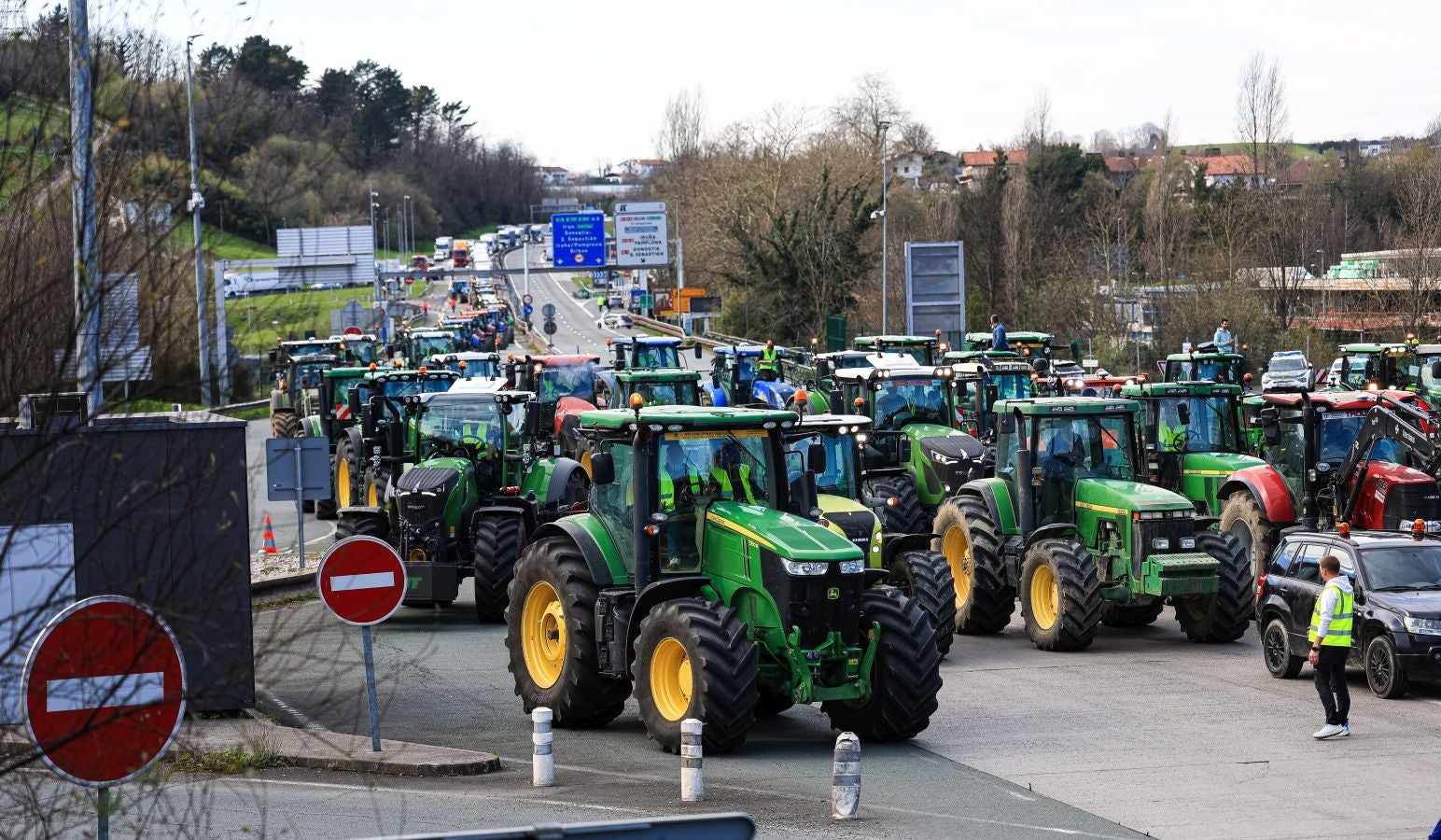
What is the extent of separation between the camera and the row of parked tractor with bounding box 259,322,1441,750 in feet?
43.2

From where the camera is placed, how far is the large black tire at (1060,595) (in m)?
17.9

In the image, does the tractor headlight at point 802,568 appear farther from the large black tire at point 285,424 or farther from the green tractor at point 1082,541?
the large black tire at point 285,424

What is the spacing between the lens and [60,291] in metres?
5.43

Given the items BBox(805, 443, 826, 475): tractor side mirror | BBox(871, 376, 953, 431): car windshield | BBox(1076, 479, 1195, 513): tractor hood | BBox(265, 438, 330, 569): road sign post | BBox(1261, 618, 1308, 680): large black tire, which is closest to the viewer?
BBox(805, 443, 826, 475): tractor side mirror

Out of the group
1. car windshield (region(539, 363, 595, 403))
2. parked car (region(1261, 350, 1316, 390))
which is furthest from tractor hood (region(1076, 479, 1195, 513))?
parked car (region(1261, 350, 1316, 390))

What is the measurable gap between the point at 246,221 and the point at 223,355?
0.68 metres

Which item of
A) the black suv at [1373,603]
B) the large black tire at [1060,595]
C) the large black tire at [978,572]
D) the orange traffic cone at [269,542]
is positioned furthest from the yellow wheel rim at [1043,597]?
the orange traffic cone at [269,542]

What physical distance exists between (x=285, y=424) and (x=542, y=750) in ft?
85.8

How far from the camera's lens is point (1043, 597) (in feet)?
61.4

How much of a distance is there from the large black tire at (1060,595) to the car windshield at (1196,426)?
418 cm

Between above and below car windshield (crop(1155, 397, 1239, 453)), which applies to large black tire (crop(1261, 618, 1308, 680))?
below

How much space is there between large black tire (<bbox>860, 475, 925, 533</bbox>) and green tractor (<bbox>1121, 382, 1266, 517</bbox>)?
3.26 meters

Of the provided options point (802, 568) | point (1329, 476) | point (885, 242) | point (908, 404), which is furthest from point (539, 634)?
point (885, 242)

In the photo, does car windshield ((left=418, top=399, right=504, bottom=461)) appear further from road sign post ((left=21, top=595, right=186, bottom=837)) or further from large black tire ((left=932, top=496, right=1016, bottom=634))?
road sign post ((left=21, top=595, right=186, bottom=837))
